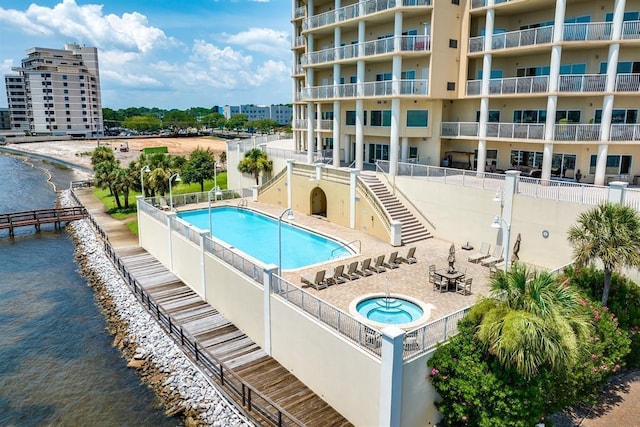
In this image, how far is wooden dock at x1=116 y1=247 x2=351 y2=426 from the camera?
51.0ft

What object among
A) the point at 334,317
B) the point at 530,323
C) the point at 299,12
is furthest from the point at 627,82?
the point at 299,12

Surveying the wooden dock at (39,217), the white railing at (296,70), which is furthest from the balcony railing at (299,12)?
the wooden dock at (39,217)

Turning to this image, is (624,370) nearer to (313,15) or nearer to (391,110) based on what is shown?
(391,110)

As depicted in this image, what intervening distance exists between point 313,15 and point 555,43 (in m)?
20.9

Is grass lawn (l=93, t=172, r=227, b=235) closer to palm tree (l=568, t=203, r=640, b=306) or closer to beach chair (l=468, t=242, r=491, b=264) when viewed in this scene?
beach chair (l=468, t=242, r=491, b=264)

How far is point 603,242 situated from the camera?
52.8ft

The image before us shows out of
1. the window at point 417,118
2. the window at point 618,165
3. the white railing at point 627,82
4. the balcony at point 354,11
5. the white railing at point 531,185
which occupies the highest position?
the balcony at point 354,11

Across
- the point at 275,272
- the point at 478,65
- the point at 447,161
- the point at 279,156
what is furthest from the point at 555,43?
the point at 279,156

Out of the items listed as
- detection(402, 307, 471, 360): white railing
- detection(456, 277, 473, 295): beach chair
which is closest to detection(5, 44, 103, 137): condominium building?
detection(456, 277, 473, 295): beach chair

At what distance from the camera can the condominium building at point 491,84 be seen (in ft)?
84.7

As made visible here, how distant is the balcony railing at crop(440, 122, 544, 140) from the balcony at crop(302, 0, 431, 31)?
27.5 ft

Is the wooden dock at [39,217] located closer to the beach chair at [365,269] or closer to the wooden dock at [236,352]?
the wooden dock at [236,352]

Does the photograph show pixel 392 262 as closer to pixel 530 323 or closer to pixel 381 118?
pixel 530 323

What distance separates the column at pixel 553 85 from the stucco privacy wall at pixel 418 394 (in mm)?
18239
